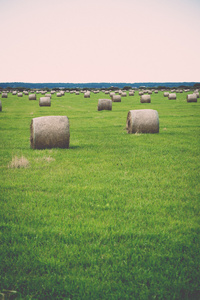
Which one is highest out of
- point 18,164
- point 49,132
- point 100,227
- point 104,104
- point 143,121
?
point 104,104

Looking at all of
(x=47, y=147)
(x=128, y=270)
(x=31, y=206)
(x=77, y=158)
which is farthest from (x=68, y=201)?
(x=47, y=147)

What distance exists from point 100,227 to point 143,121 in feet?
31.8

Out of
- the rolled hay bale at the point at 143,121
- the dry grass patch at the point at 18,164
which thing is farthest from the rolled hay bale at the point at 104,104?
the dry grass patch at the point at 18,164

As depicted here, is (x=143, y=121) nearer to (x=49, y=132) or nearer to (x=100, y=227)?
(x=49, y=132)

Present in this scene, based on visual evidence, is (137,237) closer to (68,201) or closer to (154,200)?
(154,200)

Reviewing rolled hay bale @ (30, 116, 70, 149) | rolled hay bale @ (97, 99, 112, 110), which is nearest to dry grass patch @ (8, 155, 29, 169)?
rolled hay bale @ (30, 116, 70, 149)

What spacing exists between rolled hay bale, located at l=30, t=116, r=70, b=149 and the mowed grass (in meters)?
1.54

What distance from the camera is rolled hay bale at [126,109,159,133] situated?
43.9ft

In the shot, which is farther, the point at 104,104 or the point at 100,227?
the point at 104,104

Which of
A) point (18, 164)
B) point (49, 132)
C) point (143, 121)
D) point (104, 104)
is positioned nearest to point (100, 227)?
point (18, 164)

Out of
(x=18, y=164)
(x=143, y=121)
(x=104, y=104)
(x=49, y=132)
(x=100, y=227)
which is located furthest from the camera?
(x=104, y=104)

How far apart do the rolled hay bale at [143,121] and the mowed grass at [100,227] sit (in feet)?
15.8

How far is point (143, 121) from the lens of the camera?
13.5 meters

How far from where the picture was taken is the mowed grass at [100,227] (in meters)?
3.34
